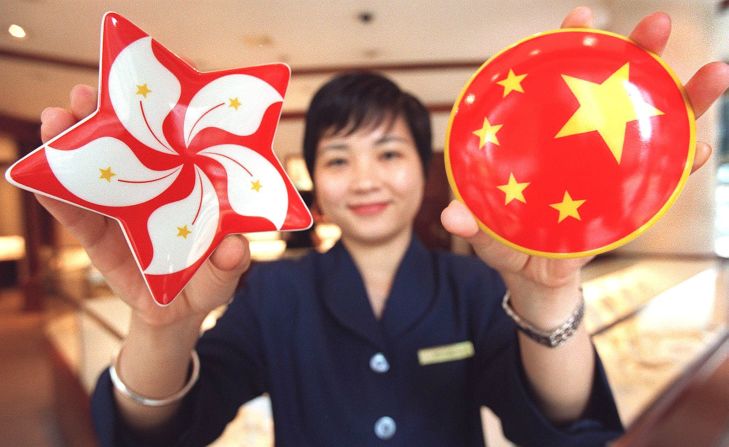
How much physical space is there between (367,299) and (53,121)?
1.39 feet

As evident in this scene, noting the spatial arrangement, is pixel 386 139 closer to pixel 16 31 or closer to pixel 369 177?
pixel 369 177

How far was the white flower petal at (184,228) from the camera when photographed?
0.33 m

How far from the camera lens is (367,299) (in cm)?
59

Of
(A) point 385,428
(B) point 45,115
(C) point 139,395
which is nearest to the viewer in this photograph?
(B) point 45,115

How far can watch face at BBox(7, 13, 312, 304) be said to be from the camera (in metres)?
0.30

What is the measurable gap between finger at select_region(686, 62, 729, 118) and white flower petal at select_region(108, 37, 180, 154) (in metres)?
0.42

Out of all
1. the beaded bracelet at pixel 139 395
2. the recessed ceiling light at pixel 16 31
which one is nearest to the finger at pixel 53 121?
the recessed ceiling light at pixel 16 31

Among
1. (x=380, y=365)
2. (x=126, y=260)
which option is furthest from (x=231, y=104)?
(x=380, y=365)

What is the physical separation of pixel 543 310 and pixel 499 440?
70 cm

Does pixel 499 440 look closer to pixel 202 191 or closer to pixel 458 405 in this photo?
pixel 458 405

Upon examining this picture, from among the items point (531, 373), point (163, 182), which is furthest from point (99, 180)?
point (531, 373)

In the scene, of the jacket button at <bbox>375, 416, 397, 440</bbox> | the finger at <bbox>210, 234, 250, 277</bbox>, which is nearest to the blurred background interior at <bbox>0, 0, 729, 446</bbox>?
the finger at <bbox>210, 234, 250, 277</bbox>

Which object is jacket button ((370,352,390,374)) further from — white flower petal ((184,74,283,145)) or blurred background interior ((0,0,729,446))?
white flower petal ((184,74,283,145))

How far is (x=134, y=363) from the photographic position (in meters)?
0.41
